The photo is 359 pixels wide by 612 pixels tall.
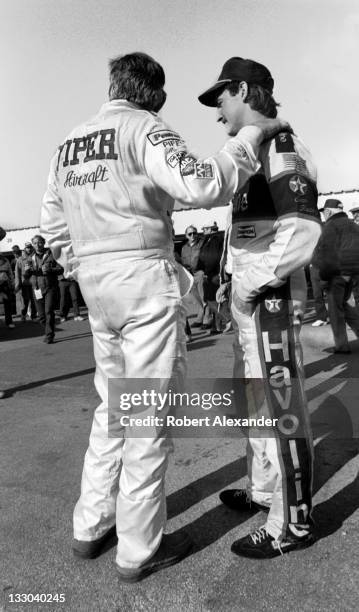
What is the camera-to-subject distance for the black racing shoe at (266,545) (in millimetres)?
2324

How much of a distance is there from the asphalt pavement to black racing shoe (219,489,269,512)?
0.04 metres

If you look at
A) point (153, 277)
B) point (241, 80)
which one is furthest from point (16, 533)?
point (241, 80)

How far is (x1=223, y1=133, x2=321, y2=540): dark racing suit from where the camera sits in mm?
2275

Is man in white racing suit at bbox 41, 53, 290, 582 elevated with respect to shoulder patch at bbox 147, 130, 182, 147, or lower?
lower

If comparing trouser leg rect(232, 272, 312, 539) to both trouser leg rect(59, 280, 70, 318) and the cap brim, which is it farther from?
trouser leg rect(59, 280, 70, 318)

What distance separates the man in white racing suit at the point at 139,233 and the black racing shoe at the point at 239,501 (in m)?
0.47

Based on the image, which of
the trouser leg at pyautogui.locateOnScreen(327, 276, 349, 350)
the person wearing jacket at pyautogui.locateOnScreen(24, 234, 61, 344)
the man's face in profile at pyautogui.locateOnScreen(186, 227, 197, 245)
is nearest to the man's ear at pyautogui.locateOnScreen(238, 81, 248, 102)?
the trouser leg at pyautogui.locateOnScreen(327, 276, 349, 350)

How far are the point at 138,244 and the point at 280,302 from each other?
27.5 inches

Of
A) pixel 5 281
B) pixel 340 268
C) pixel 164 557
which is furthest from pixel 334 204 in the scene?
pixel 5 281

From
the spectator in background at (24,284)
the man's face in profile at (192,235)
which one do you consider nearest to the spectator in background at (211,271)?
the man's face in profile at (192,235)

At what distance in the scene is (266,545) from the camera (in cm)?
234

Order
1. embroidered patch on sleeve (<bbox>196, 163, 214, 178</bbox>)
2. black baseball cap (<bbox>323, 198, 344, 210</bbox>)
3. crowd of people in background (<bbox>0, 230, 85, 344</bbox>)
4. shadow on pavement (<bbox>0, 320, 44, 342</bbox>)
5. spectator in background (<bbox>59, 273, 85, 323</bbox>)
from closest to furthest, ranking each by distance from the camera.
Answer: embroidered patch on sleeve (<bbox>196, 163, 214, 178</bbox>)
black baseball cap (<bbox>323, 198, 344, 210</bbox>)
crowd of people in background (<bbox>0, 230, 85, 344</bbox>)
shadow on pavement (<bbox>0, 320, 44, 342</bbox>)
spectator in background (<bbox>59, 273, 85, 323</bbox>)

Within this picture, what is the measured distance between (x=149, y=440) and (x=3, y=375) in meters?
5.18

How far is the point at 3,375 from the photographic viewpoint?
690cm
